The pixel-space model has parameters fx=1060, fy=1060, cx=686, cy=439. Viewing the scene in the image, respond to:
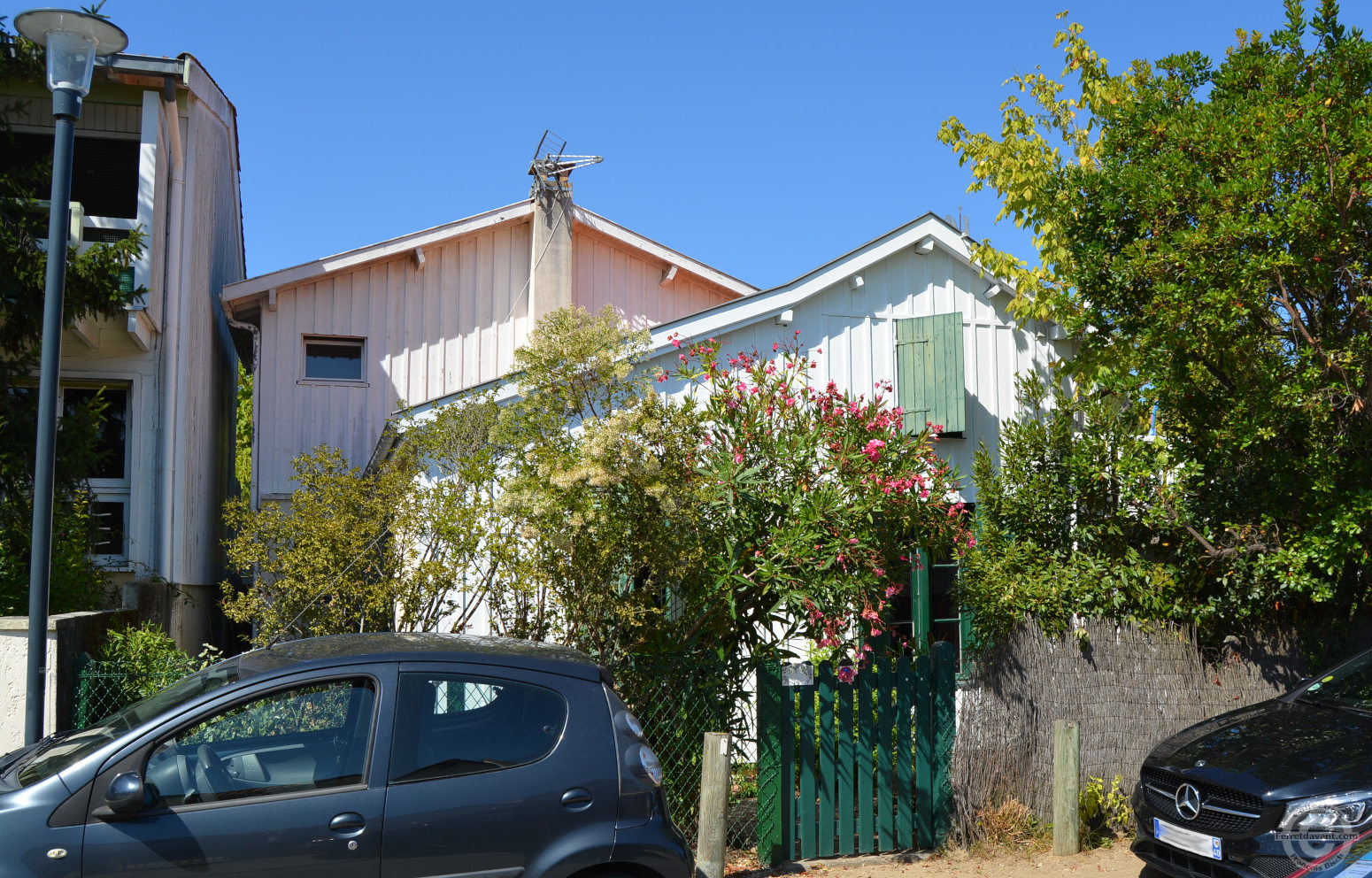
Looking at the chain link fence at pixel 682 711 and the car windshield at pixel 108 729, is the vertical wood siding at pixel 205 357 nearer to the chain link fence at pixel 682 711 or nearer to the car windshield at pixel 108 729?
the chain link fence at pixel 682 711

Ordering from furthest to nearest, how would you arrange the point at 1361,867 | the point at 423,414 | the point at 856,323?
the point at 856,323 → the point at 423,414 → the point at 1361,867

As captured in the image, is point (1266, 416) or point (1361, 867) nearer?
point (1361, 867)

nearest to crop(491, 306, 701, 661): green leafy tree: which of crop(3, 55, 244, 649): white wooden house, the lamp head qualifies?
the lamp head

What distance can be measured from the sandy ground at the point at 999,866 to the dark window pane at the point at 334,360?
9.84 metres

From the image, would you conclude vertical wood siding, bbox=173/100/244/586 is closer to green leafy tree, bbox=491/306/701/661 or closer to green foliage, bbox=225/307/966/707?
green foliage, bbox=225/307/966/707

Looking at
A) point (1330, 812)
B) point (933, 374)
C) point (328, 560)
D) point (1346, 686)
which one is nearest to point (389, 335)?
point (933, 374)

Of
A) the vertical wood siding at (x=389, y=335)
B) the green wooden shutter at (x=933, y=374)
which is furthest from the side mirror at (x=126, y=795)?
the vertical wood siding at (x=389, y=335)

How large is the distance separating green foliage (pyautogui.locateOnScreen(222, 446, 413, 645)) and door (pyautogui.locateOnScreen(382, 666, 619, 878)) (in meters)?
2.44

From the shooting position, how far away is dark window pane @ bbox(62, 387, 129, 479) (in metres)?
11.1

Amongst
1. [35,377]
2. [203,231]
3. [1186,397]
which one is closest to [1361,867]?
[1186,397]

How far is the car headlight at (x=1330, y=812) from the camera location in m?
5.39

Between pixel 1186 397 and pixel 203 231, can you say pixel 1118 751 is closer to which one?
pixel 1186 397

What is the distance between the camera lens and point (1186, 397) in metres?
8.51

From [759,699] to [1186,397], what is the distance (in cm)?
439
